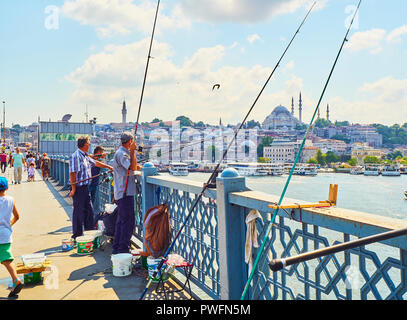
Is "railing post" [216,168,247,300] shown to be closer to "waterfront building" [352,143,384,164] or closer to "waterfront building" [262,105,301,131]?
"waterfront building" [352,143,384,164]

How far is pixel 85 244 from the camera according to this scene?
508 cm

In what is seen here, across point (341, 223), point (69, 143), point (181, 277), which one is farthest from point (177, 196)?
point (69, 143)

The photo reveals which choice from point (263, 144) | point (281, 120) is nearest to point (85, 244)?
point (263, 144)

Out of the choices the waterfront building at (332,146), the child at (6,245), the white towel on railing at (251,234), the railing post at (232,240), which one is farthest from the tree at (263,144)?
the white towel on railing at (251,234)

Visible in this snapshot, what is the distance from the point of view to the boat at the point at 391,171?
10844 cm

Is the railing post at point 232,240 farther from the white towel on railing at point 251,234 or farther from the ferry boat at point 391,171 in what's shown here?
the ferry boat at point 391,171

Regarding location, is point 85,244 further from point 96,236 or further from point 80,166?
point 80,166

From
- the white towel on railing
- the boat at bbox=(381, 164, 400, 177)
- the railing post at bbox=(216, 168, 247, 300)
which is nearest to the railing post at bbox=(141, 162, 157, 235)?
the railing post at bbox=(216, 168, 247, 300)

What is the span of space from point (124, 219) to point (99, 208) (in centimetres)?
323

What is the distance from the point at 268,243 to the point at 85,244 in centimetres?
327

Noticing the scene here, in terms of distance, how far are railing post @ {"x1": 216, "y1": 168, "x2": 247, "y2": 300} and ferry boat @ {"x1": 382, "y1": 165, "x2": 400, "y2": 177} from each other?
11693cm

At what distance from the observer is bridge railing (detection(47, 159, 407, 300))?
1.76 meters
